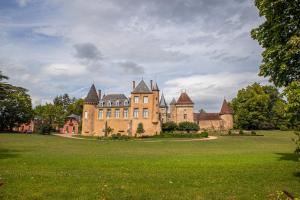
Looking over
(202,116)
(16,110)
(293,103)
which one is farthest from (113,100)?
(293,103)

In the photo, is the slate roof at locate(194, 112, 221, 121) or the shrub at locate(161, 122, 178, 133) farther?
the slate roof at locate(194, 112, 221, 121)

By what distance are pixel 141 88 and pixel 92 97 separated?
1236 cm

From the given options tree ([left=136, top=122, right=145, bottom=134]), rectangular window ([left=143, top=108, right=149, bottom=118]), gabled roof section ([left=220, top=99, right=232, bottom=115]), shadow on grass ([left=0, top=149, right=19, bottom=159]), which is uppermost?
gabled roof section ([left=220, top=99, right=232, bottom=115])

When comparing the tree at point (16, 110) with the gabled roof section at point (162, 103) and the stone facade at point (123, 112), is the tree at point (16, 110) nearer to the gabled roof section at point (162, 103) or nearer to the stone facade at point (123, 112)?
the stone facade at point (123, 112)

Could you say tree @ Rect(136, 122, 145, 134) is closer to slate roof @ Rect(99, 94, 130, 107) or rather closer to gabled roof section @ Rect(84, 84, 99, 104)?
slate roof @ Rect(99, 94, 130, 107)

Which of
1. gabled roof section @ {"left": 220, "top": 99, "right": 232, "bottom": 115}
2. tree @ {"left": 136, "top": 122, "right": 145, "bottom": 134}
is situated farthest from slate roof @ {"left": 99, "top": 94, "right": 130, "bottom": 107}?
gabled roof section @ {"left": 220, "top": 99, "right": 232, "bottom": 115}

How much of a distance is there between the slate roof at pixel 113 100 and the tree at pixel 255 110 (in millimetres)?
31600

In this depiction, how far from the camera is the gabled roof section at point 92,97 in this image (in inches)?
2438

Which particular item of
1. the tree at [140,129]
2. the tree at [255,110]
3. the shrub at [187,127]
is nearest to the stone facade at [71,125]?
the tree at [140,129]

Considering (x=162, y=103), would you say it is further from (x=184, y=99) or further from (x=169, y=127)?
(x=169, y=127)

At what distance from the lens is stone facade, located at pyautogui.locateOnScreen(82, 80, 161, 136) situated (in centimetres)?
5647

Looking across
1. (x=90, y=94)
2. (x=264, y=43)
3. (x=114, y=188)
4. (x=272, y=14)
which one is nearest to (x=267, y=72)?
(x=264, y=43)

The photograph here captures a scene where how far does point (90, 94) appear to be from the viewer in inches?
2477

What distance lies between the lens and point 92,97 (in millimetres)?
62438
